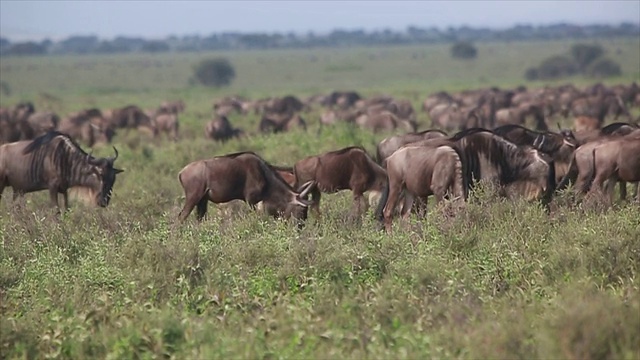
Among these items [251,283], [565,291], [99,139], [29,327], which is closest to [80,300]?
[29,327]

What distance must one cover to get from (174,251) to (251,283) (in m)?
0.64

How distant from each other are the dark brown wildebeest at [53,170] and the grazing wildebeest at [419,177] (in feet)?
10.7

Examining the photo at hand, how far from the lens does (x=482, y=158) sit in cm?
1005

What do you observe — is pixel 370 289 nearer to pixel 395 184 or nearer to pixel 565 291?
pixel 565 291

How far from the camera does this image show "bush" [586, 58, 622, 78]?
62.6 meters

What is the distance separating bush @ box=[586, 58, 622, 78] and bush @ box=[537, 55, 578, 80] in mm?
1435

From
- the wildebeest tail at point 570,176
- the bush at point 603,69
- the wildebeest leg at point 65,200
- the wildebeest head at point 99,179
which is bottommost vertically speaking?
the bush at point 603,69

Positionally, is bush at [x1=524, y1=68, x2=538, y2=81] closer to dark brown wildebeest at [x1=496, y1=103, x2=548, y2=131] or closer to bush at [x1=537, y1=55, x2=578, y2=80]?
bush at [x1=537, y1=55, x2=578, y2=80]

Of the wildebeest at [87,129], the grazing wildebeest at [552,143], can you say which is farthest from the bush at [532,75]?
the grazing wildebeest at [552,143]

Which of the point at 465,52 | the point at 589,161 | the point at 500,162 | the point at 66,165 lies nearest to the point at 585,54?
the point at 465,52

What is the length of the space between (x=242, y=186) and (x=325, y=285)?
3.12m

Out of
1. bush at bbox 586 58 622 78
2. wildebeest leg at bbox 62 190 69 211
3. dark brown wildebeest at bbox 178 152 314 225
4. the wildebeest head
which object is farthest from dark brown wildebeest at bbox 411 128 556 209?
bush at bbox 586 58 622 78

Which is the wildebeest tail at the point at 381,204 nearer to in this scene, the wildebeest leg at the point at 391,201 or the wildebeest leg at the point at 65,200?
the wildebeest leg at the point at 391,201

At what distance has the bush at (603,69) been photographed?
205ft
